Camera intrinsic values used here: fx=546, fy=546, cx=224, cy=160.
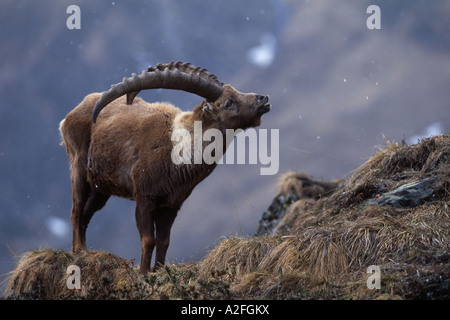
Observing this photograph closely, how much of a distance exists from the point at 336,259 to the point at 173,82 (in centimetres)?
354

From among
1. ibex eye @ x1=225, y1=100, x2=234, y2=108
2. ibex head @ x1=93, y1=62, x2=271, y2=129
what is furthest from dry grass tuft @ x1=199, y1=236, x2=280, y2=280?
ibex eye @ x1=225, y1=100, x2=234, y2=108

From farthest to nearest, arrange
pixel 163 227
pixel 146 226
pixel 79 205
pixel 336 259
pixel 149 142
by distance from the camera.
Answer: pixel 79 205 < pixel 163 227 < pixel 149 142 < pixel 146 226 < pixel 336 259

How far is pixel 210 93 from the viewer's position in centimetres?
838

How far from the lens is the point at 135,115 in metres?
9.09

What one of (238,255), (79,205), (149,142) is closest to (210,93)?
(149,142)

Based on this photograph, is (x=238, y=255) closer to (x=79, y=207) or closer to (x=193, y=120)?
(x=193, y=120)

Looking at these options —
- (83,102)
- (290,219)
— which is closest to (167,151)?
(83,102)

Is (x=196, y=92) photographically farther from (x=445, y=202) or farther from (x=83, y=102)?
(x=445, y=202)

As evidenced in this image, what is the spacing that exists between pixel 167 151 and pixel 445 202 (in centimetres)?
417

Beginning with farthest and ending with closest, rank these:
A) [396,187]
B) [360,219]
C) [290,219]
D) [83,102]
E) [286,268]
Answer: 1. [290,219]
2. [83,102]
3. [396,187]
4. [360,219]
5. [286,268]

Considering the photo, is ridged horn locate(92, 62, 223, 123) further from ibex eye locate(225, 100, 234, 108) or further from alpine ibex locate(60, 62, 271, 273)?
ibex eye locate(225, 100, 234, 108)
